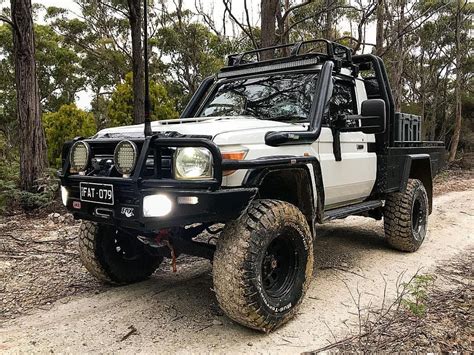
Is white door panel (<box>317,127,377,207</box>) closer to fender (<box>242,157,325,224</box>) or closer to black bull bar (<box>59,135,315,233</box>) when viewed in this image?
fender (<box>242,157,325,224</box>)

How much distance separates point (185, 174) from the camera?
2.82 metres

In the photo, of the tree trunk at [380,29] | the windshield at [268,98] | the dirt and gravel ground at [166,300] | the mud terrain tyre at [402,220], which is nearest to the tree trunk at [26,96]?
the dirt and gravel ground at [166,300]

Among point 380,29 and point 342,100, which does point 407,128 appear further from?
point 380,29

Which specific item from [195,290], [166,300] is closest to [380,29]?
[195,290]

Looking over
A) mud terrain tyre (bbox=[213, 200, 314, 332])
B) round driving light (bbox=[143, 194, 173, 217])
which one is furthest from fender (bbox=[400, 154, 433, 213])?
round driving light (bbox=[143, 194, 173, 217])

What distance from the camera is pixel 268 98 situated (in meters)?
4.14

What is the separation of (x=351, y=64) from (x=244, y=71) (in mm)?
1126

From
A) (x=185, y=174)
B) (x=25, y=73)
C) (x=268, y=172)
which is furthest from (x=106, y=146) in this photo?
(x=25, y=73)

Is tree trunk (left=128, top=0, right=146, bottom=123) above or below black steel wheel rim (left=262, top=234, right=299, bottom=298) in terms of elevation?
above

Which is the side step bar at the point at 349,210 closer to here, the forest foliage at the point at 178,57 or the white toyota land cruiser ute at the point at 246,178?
the white toyota land cruiser ute at the point at 246,178

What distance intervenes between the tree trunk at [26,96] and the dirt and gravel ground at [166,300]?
1805mm

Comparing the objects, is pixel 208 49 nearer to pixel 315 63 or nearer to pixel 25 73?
pixel 25 73

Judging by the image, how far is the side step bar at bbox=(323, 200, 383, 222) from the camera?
3.91 meters

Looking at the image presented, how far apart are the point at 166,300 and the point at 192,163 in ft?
4.74
